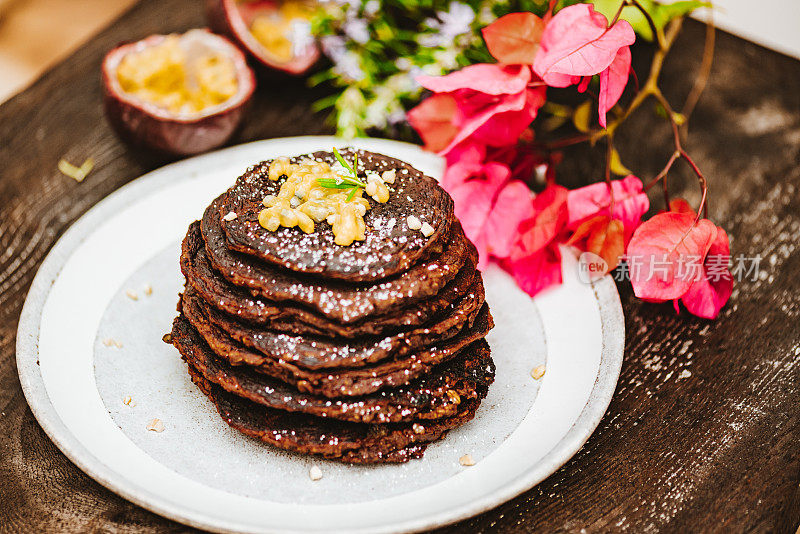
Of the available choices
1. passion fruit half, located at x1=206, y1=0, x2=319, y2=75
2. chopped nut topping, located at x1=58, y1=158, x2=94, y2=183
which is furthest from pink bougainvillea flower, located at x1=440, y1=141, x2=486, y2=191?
chopped nut topping, located at x1=58, y1=158, x2=94, y2=183

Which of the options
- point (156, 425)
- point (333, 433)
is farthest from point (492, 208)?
point (156, 425)

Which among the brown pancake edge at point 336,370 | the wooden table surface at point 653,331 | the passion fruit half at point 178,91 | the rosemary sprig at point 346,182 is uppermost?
the rosemary sprig at point 346,182

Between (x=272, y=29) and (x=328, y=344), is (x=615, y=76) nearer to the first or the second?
(x=328, y=344)

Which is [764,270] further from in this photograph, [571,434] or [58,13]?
[58,13]

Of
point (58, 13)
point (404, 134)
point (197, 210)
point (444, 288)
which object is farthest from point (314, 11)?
point (58, 13)

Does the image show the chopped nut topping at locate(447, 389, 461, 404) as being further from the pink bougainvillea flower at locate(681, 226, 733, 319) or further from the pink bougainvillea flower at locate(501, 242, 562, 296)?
the pink bougainvillea flower at locate(681, 226, 733, 319)

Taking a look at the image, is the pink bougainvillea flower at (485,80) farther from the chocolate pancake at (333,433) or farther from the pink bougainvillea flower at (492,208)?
the chocolate pancake at (333,433)

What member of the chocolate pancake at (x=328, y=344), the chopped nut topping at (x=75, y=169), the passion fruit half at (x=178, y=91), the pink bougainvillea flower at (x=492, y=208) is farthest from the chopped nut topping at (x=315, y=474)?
the chopped nut topping at (x=75, y=169)
